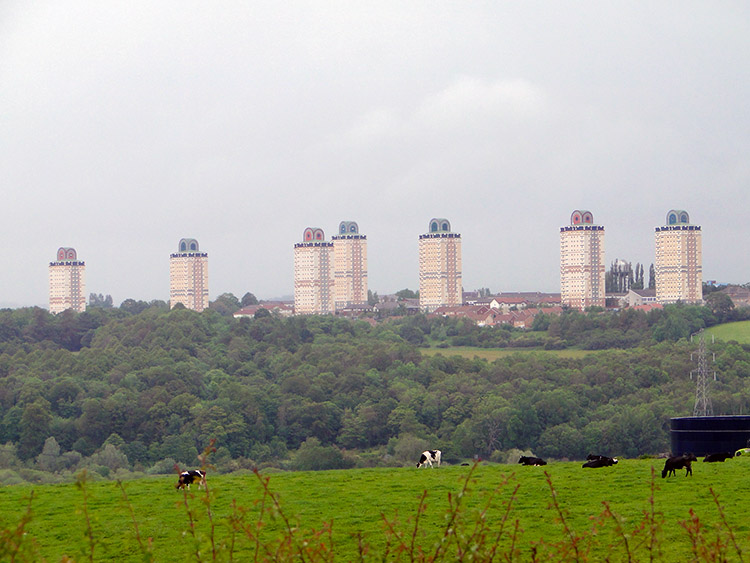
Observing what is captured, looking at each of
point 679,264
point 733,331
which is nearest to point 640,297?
point 679,264

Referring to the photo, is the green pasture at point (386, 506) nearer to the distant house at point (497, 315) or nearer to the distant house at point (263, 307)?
the distant house at point (497, 315)

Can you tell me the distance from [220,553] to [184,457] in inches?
2379

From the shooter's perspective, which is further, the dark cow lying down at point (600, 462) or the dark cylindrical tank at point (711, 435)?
the dark cylindrical tank at point (711, 435)

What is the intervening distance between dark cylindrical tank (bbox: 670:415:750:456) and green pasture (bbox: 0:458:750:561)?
4.11 meters

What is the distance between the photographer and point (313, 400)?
7756cm

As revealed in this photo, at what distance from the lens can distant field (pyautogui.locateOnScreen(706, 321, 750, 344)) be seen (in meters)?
109

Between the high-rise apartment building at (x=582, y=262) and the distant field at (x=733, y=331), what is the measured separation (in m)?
65.2

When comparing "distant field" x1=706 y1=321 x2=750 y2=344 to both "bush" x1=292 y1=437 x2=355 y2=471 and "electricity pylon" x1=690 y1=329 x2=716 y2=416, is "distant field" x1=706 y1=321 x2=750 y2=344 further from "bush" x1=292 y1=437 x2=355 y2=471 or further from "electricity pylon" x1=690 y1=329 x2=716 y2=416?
"bush" x1=292 y1=437 x2=355 y2=471

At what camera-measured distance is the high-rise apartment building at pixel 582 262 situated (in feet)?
614

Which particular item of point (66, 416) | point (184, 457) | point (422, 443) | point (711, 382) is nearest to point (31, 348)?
point (66, 416)

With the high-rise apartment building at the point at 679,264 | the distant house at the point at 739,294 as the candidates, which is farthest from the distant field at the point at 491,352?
the high-rise apartment building at the point at 679,264

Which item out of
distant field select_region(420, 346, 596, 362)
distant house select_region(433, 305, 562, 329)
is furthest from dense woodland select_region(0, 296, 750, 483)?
distant house select_region(433, 305, 562, 329)

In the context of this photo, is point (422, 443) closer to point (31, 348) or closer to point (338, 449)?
point (338, 449)

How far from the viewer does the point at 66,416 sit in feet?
243
